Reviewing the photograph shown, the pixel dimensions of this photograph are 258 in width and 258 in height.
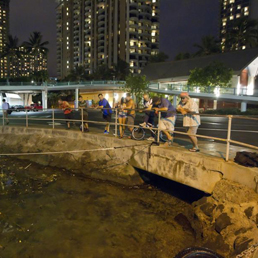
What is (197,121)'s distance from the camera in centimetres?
639

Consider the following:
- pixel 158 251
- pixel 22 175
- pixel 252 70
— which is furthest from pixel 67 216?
pixel 252 70

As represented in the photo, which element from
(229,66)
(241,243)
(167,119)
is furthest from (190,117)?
(229,66)

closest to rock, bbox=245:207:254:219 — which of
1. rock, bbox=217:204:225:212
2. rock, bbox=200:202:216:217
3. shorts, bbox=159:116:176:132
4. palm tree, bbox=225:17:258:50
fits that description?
rock, bbox=217:204:225:212

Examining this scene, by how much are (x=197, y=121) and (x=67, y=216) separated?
3.78m

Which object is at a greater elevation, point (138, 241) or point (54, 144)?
point (54, 144)

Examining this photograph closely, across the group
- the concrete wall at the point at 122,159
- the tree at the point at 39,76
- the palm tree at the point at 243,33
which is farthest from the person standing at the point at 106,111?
the tree at the point at 39,76

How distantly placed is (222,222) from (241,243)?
1.90 feet

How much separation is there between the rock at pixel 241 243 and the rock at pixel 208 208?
922mm

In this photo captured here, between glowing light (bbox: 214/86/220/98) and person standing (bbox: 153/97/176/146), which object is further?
glowing light (bbox: 214/86/220/98)

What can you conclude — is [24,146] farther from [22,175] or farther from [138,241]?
[138,241]

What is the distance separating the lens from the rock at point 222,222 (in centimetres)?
457

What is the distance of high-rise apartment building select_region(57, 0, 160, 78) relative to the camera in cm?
8750

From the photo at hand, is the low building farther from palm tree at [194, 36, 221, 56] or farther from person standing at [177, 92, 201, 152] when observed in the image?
person standing at [177, 92, 201, 152]

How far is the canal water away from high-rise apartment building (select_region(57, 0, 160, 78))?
76.9m
